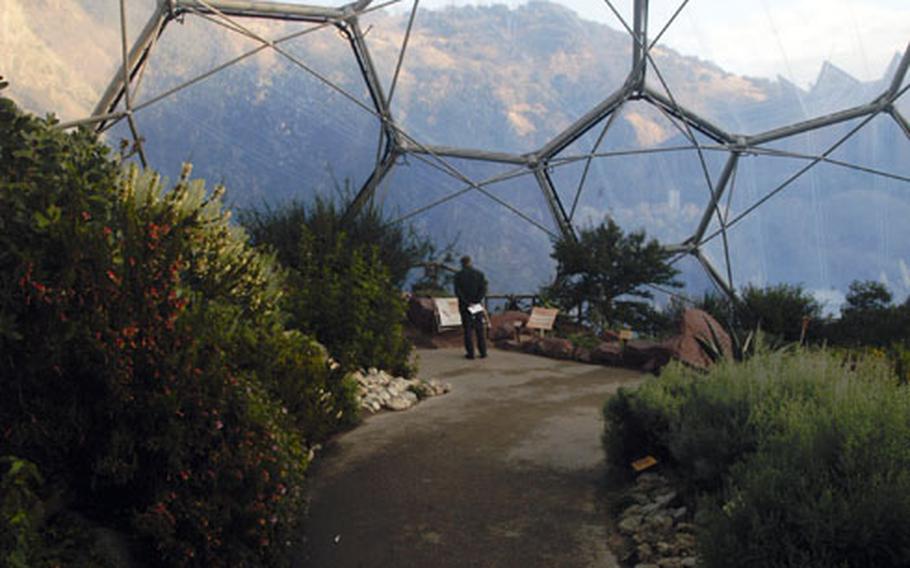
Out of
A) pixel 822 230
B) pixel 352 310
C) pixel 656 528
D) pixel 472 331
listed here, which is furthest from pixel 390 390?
pixel 822 230

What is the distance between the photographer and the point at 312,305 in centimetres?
964

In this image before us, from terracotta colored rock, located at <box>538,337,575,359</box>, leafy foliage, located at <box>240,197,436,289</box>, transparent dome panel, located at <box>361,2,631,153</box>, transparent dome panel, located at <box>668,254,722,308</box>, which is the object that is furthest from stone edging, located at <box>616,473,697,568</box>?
transparent dome panel, located at <box>668,254,722,308</box>

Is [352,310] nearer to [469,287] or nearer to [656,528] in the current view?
[469,287]

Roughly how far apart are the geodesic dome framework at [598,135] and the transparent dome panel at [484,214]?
14 centimetres

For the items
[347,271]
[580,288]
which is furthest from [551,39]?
[347,271]

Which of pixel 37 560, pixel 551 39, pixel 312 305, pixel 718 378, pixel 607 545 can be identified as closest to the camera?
pixel 37 560

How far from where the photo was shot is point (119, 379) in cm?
403

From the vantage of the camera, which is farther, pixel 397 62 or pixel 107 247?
pixel 397 62

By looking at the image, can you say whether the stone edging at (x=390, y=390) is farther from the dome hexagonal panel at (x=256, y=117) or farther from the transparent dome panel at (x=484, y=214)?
the transparent dome panel at (x=484, y=214)

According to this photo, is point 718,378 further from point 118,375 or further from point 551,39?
point 551,39

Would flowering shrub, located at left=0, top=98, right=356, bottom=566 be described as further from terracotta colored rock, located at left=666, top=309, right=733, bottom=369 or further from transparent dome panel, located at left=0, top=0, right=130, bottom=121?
terracotta colored rock, located at left=666, top=309, right=733, bottom=369

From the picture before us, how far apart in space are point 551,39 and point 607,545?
63.6 ft

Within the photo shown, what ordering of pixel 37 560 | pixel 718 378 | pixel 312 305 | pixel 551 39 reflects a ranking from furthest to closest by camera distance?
pixel 551 39
pixel 312 305
pixel 718 378
pixel 37 560

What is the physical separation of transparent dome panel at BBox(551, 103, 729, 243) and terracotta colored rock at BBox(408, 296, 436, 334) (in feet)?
18.4
